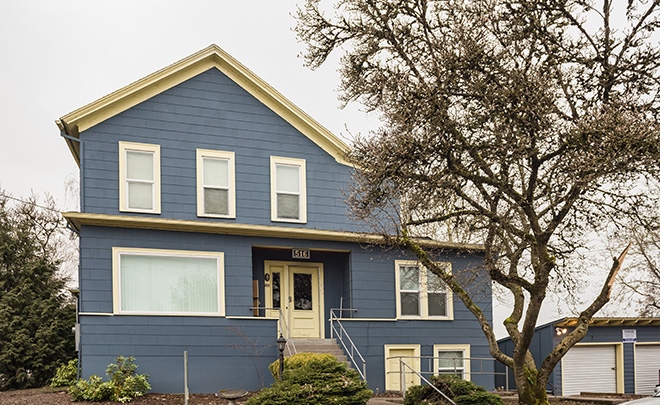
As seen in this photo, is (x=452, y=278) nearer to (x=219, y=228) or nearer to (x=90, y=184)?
(x=219, y=228)

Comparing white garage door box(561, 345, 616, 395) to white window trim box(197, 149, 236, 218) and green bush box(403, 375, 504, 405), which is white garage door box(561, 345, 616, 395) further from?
white window trim box(197, 149, 236, 218)

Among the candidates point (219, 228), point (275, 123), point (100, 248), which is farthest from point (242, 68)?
point (100, 248)

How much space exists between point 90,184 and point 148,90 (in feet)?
9.07

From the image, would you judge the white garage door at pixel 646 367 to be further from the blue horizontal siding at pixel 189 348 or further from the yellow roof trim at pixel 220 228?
the blue horizontal siding at pixel 189 348

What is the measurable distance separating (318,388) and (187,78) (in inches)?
358

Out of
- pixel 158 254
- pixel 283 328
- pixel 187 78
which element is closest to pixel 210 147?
pixel 187 78

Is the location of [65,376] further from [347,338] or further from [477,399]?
[477,399]

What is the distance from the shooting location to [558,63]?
12.8 meters

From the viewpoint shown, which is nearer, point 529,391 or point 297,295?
point 529,391

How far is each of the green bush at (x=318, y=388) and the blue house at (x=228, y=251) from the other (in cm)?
370

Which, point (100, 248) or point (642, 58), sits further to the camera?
point (100, 248)

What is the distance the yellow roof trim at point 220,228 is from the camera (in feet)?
52.6

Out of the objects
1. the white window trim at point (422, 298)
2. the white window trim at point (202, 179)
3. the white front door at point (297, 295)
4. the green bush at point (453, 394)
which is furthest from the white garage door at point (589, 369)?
the white window trim at point (202, 179)

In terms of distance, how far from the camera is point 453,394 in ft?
45.1
